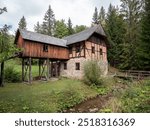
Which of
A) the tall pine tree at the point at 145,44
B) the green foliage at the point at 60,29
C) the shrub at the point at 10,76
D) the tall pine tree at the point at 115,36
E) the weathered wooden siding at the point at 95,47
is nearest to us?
the shrub at the point at 10,76

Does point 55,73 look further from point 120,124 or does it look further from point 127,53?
point 120,124

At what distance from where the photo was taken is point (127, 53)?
31453 mm

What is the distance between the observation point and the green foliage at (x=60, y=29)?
50.2m

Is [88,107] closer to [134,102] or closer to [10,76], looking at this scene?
[134,102]

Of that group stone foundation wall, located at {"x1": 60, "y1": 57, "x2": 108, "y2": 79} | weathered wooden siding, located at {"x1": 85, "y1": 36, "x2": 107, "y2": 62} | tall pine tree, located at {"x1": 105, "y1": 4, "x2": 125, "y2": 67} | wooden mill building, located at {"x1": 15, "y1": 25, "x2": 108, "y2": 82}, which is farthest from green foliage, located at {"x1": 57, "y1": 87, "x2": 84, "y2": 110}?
tall pine tree, located at {"x1": 105, "y1": 4, "x2": 125, "y2": 67}

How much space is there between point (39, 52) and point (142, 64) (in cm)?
1447

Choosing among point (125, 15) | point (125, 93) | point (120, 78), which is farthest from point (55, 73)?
point (125, 93)

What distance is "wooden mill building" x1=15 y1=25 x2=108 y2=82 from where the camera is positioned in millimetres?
23547

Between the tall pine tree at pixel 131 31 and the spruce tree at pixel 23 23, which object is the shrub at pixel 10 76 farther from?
the spruce tree at pixel 23 23

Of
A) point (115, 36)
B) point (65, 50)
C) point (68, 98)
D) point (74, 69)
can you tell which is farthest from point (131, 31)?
point (68, 98)

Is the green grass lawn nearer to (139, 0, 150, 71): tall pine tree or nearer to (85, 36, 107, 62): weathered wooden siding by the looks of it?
(85, 36, 107, 62): weathered wooden siding

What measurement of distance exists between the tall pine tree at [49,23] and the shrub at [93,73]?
3261 cm

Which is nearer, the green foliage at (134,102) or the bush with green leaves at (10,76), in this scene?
the green foliage at (134,102)

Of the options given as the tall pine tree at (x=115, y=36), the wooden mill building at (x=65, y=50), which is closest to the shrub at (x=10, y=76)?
the wooden mill building at (x=65, y=50)
